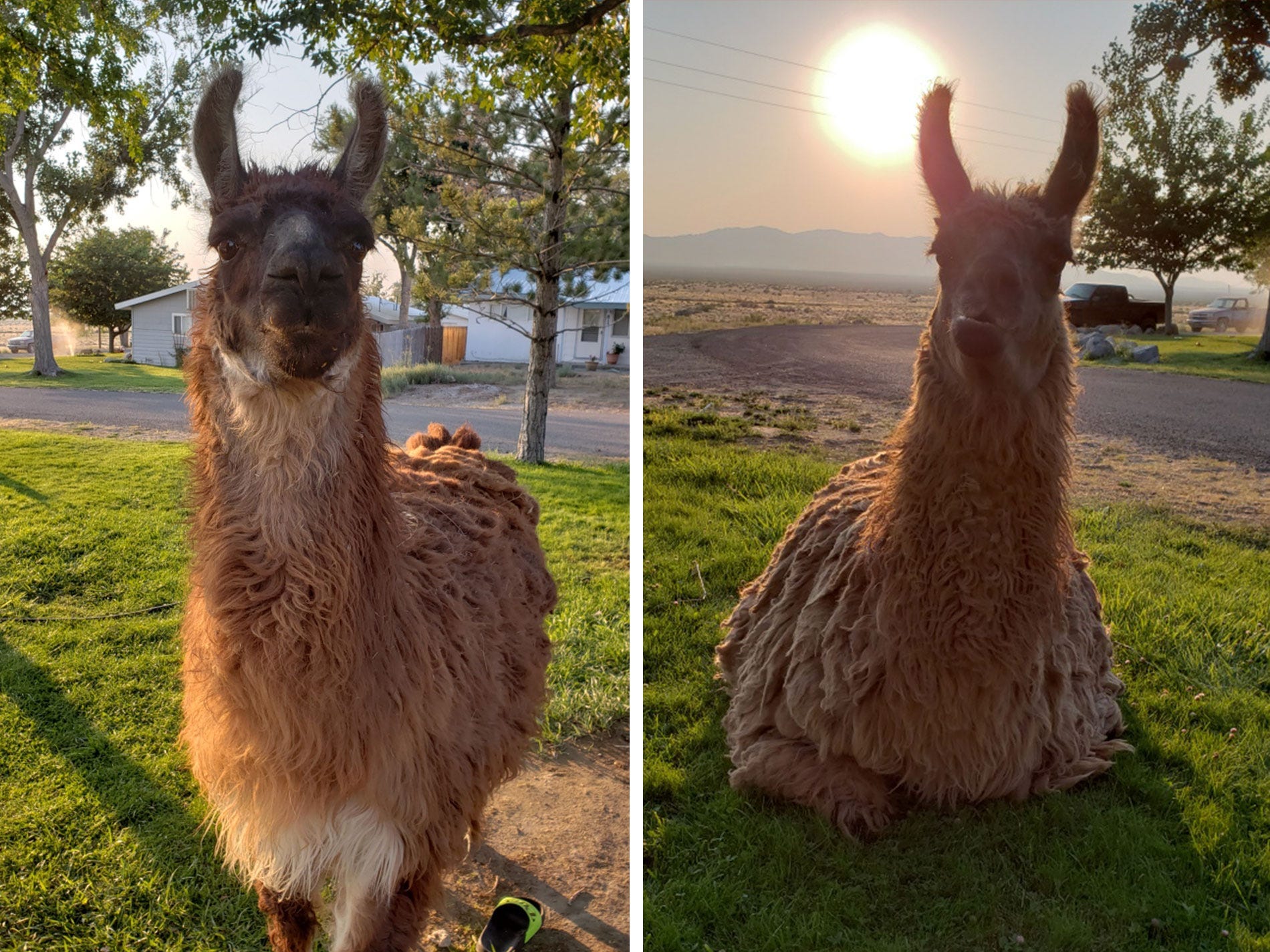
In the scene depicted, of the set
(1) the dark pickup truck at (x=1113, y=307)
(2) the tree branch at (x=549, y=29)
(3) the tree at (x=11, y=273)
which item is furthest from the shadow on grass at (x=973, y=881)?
(2) the tree branch at (x=549, y=29)

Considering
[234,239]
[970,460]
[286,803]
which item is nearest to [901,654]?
[970,460]

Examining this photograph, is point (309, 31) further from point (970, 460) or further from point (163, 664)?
point (970, 460)

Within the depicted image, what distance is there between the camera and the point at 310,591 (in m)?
1.40

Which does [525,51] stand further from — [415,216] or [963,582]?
[963,582]

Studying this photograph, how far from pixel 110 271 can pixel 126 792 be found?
144 centimetres

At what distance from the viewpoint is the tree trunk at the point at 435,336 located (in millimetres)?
3426

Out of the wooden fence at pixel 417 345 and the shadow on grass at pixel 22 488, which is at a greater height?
the wooden fence at pixel 417 345

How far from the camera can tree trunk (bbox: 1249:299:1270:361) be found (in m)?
2.69

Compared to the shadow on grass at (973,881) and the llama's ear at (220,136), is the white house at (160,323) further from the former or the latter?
the shadow on grass at (973,881)

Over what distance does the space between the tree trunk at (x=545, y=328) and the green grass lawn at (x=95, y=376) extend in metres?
→ 1.93

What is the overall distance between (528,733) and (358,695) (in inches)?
33.7

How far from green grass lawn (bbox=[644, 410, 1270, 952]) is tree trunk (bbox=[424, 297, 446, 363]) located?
153 cm

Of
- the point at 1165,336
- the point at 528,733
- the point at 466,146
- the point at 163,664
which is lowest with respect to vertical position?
the point at 528,733

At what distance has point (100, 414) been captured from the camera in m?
2.44
